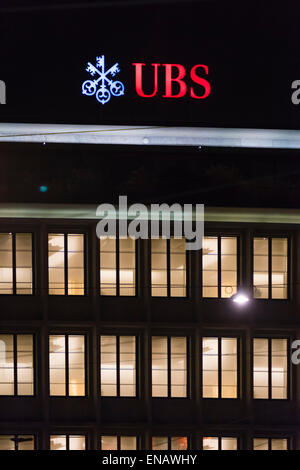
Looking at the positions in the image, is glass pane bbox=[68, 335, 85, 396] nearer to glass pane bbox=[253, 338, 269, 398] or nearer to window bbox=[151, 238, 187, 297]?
window bbox=[151, 238, 187, 297]

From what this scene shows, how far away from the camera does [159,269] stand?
21594 millimetres

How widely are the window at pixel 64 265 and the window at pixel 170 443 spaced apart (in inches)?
199

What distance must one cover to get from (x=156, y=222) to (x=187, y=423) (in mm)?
6126

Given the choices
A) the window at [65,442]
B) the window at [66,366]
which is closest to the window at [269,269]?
the window at [66,366]

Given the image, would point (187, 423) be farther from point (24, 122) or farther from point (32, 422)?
point (24, 122)

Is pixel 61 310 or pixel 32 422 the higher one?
pixel 61 310

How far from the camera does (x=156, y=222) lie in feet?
69.4

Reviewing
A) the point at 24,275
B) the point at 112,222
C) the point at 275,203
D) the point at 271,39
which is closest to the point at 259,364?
the point at 275,203

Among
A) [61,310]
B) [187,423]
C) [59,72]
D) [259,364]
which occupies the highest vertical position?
[59,72]

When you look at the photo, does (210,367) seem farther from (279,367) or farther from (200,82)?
(200,82)

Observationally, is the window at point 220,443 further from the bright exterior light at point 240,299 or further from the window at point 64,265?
the window at point 64,265

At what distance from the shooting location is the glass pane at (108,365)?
2142 cm

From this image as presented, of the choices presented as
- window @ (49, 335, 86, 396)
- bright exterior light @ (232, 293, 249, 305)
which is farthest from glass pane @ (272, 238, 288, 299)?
window @ (49, 335, 86, 396)

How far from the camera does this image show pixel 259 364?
21594 mm
